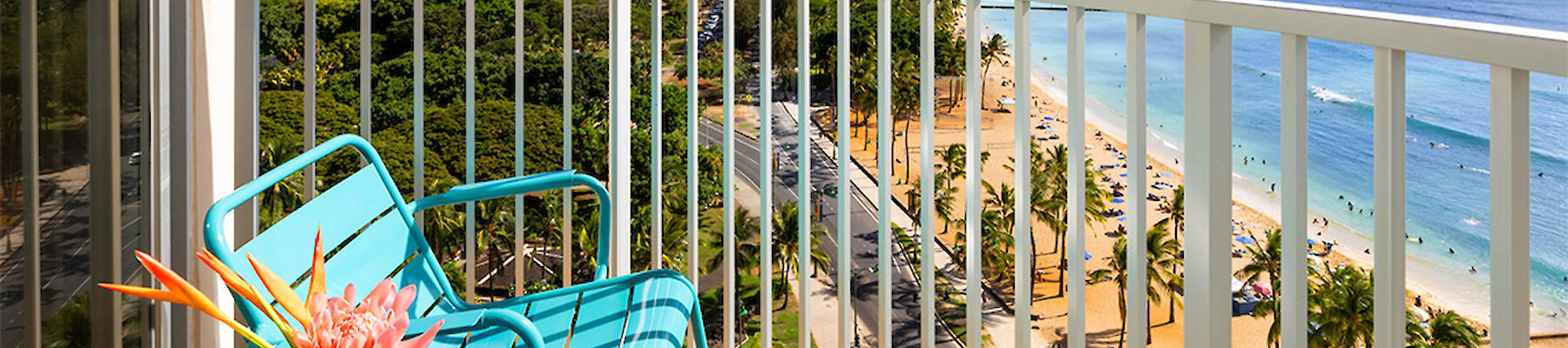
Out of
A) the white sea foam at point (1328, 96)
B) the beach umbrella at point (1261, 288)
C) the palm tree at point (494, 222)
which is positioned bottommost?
the beach umbrella at point (1261, 288)

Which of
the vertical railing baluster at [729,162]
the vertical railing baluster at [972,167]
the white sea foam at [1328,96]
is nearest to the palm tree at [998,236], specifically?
the vertical railing baluster at [972,167]

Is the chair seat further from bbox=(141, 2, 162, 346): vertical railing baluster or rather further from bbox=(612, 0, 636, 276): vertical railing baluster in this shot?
bbox=(141, 2, 162, 346): vertical railing baluster

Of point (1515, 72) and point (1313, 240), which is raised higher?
point (1515, 72)

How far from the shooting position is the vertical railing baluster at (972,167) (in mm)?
1287

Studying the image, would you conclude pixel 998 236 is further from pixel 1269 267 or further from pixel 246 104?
pixel 1269 267

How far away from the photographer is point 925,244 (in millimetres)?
1456

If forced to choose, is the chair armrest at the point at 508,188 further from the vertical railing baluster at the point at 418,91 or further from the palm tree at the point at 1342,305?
the palm tree at the point at 1342,305

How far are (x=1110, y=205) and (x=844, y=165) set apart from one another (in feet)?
51.8

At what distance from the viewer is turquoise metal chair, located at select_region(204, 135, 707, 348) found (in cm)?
105

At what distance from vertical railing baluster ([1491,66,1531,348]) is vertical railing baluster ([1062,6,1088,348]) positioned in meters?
0.44

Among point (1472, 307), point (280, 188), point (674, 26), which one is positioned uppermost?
point (674, 26)

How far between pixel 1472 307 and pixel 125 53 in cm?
1283

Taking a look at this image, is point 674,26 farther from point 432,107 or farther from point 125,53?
point 432,107

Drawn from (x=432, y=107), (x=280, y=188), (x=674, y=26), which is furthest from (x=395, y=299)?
(x=432, y=107)
